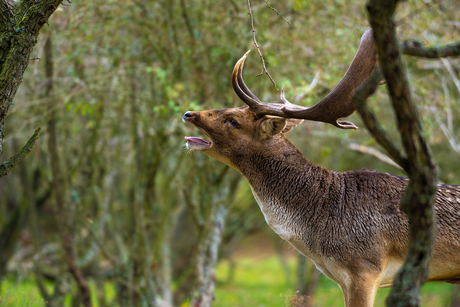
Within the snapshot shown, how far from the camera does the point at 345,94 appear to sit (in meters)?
4.21

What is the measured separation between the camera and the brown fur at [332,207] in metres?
4.42

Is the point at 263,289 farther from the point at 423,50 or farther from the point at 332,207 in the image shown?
the point at 423,50

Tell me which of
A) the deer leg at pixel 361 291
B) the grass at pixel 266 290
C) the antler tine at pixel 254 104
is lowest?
the grass at pixel 266 290

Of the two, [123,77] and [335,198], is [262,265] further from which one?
[335,198]

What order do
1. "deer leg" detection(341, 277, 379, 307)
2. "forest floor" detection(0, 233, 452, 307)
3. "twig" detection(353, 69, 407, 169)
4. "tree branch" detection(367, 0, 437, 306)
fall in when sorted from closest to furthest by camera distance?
"tree branch" detection(367, 0, 437, 306) < "twig" detection(353, 69, 407, 169) < "deer leg" detection(341, 277, 379, 307) < "forest floor" detection(0, 233, 452, 307)

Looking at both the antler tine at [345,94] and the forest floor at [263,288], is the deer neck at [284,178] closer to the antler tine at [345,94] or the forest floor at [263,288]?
the antler tine at [345,94]

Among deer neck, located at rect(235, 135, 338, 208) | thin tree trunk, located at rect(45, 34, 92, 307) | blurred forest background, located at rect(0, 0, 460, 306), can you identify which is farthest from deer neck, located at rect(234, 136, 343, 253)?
thin tree trunk, located at rect(45, 34, 92, 307)

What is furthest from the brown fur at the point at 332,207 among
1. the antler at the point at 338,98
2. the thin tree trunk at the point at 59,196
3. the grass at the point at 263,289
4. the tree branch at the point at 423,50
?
the grass at the point at 263,289

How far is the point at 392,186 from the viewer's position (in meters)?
4.66

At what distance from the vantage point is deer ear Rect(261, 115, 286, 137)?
480 centimetres

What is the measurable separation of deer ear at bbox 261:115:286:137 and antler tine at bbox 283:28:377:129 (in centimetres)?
18

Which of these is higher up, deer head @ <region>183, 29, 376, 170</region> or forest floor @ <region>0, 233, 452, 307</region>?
deer head @ <region>183, 29, 376, 170</region>

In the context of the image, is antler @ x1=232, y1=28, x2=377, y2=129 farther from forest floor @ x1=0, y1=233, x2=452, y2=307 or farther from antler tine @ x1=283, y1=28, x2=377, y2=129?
forest floor @ x1=0, y1=233, x2=452, y2=307

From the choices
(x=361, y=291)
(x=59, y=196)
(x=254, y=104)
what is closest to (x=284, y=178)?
(x=254, y=104)
